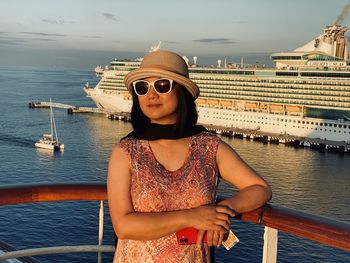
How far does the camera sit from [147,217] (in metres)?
1.53

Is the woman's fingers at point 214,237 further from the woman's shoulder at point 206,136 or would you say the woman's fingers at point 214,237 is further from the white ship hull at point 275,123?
the white ship hull at point 275,123

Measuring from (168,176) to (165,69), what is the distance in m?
0.41

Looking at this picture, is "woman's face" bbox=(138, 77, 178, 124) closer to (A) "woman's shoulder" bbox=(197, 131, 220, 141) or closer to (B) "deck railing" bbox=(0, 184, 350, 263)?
(A) "woman's shoulder" bbox=(197, 131, 220, 141)

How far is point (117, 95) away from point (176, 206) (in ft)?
180

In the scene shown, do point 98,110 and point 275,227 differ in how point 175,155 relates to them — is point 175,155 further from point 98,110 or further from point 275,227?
point 98,110

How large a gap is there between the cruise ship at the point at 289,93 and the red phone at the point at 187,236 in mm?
38909

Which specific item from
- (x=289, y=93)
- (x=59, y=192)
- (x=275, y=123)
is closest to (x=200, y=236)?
(x=59, y=192)

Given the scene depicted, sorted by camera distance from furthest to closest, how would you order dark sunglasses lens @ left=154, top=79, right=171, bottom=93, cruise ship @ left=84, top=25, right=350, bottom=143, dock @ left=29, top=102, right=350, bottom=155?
cruise ship @ left=84, top=25, right=350, bottom=143, dock @ left=29, top=102, right=350, bottom=155, dark sunglasses lens @ left=154, top=79, right=171, bottom=93

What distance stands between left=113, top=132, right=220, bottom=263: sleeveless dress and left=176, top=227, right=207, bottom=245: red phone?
0.02m

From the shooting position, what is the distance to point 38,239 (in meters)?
17.9

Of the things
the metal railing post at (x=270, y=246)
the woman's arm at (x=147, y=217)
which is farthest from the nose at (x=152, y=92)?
the metal railing post at (x=270, y=246)

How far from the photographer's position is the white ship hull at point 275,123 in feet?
129

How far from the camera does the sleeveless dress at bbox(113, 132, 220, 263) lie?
62.9 inches

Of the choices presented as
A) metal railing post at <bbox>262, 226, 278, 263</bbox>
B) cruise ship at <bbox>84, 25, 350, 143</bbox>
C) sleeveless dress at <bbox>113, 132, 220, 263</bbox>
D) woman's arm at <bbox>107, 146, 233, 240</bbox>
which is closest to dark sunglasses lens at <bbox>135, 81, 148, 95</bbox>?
sleeveless dress at <bbox>113, 132, 220, 263</bbox>
